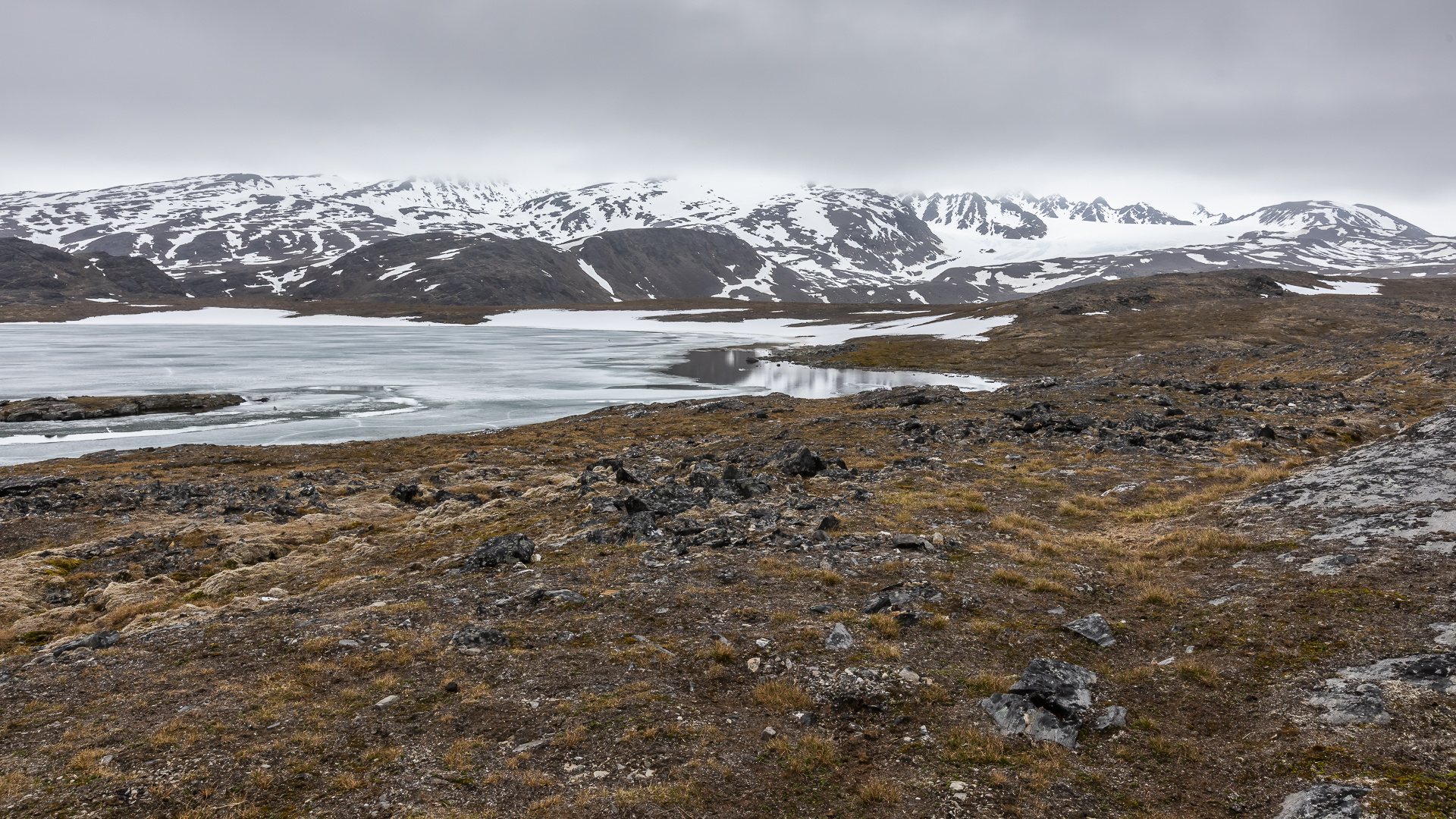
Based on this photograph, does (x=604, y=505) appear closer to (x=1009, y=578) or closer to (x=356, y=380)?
(x=1009, y=578)

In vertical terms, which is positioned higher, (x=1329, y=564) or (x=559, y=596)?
(x=1329, y=564)

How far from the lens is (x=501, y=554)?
1596 cm

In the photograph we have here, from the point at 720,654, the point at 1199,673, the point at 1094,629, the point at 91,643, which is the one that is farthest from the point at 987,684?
the point at 91,643

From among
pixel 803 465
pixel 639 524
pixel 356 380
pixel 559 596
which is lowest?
pixel 356 380

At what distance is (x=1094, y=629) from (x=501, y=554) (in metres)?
12.7

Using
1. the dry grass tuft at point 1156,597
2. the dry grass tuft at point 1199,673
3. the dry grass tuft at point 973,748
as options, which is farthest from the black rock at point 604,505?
the dry grass tuft at point 1199,673

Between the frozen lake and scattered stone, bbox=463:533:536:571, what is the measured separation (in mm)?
31625

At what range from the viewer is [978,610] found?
1205 cm

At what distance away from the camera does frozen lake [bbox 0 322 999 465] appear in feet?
149

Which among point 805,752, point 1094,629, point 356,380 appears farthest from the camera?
point 356,380

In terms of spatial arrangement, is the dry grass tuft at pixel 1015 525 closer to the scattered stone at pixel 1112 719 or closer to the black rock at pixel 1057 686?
the black rock at pixel 1057 686

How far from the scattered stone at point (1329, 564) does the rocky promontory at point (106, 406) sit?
2605 inches

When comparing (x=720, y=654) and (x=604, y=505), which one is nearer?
(x=720, y=654)

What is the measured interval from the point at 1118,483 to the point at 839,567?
1186 cm
